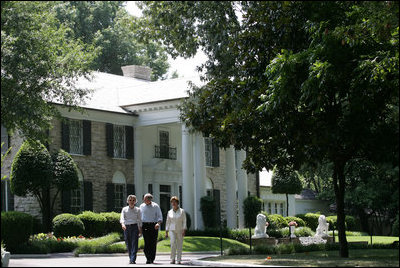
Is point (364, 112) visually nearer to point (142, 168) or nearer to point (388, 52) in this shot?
point (388, 52)

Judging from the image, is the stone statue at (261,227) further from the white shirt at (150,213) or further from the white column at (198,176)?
the white shirt at (150,213)

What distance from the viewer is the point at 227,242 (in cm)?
3005

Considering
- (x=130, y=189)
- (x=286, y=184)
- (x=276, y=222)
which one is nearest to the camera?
(x=130, y=189)

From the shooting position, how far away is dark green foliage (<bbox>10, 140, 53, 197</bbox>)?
29.9m

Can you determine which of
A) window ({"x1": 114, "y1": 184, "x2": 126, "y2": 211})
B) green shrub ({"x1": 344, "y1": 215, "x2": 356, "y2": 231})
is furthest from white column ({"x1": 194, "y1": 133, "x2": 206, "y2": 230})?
green shrub ({"x1": 344, "y1": 215, "x2": 356, "y2": 231})

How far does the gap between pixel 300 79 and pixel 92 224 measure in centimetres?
1495

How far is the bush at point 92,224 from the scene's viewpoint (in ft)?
102

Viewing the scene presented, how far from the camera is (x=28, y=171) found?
29906 mm

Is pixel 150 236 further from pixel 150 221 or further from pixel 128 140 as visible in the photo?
pixel 128 140

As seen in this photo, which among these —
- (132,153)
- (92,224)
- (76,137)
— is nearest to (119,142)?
(132,153)

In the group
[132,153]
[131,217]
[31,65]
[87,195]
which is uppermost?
[31,65]

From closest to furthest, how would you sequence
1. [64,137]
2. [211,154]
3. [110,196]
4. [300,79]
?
[300,79]
[64,137]
[110,196]
[211,154]

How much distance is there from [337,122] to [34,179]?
14.5 m

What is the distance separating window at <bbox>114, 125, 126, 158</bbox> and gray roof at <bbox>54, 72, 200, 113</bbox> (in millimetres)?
984
